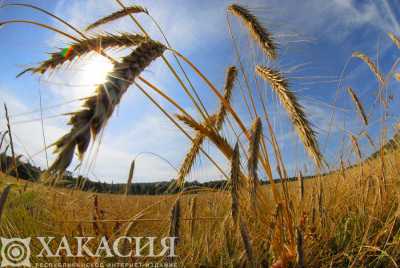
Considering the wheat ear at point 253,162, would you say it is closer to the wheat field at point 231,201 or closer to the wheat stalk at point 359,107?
the wheat field at point 231,201

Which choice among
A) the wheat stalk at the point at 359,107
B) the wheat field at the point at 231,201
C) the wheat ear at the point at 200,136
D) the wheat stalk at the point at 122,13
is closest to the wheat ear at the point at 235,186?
the wheat field at the point at 231,201

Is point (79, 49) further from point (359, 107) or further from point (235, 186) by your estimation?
point (359, 107)

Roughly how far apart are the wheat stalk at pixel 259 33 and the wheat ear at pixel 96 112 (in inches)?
56.4

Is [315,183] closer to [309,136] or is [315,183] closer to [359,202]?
[359,202]

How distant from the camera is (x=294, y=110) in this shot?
2.20 meters

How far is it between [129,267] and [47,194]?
218 cm

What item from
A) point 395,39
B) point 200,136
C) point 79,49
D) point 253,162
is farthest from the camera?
point 395,39

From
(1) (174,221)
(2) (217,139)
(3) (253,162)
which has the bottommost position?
(1) (174,221)

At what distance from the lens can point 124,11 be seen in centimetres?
232

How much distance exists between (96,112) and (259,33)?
1.93 m

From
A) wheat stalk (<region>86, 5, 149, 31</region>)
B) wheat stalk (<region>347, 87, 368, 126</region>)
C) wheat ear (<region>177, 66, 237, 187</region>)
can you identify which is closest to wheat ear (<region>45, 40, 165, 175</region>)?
wheat stalk (<region>86, 5, 149, 31</region>)

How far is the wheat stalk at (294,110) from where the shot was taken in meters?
2.08

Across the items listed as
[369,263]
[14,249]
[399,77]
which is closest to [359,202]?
[369,263]

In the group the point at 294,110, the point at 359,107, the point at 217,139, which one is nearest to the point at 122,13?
the point at 217,139
